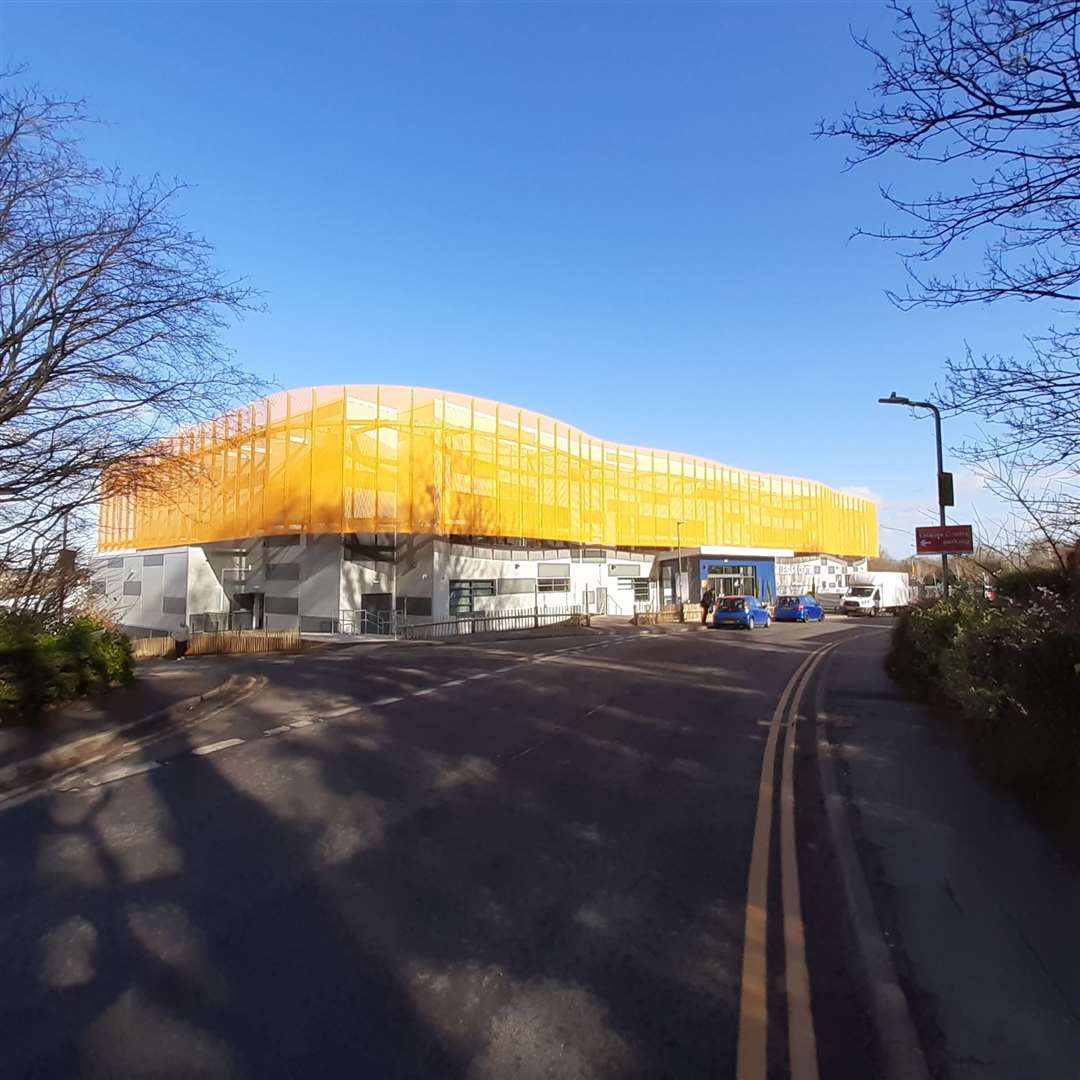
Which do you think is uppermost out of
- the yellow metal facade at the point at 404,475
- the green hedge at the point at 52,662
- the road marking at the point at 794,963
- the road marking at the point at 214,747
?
the yellow metal facade at the point at 404,475

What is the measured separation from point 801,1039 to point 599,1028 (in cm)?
86

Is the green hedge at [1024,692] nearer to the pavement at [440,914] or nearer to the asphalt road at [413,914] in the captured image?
Result: the pavement at [440,914]

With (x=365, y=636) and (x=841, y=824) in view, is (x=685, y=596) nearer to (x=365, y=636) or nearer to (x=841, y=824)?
(x=365, y=636)

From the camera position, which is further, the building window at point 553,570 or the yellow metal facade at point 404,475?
the building window at point 553,570

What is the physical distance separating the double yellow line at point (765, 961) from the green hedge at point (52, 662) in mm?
8549

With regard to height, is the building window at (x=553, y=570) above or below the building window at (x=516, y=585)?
above

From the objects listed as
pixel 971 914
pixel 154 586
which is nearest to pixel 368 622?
pixel 154 586

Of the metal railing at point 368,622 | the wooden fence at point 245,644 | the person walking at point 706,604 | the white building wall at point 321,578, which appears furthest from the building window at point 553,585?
the wooden fence at point 245,644

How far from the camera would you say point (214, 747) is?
7.98 meters

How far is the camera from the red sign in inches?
616

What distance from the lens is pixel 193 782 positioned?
6672 millimetres

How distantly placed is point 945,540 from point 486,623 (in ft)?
79.1

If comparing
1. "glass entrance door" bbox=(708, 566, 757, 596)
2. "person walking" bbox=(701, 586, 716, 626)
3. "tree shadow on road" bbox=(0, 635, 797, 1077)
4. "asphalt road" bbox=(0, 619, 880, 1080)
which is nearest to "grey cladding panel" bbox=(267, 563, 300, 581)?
"person walking" bbox=(701, 586, 716, 626)

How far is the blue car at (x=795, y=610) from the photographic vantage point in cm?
4531
